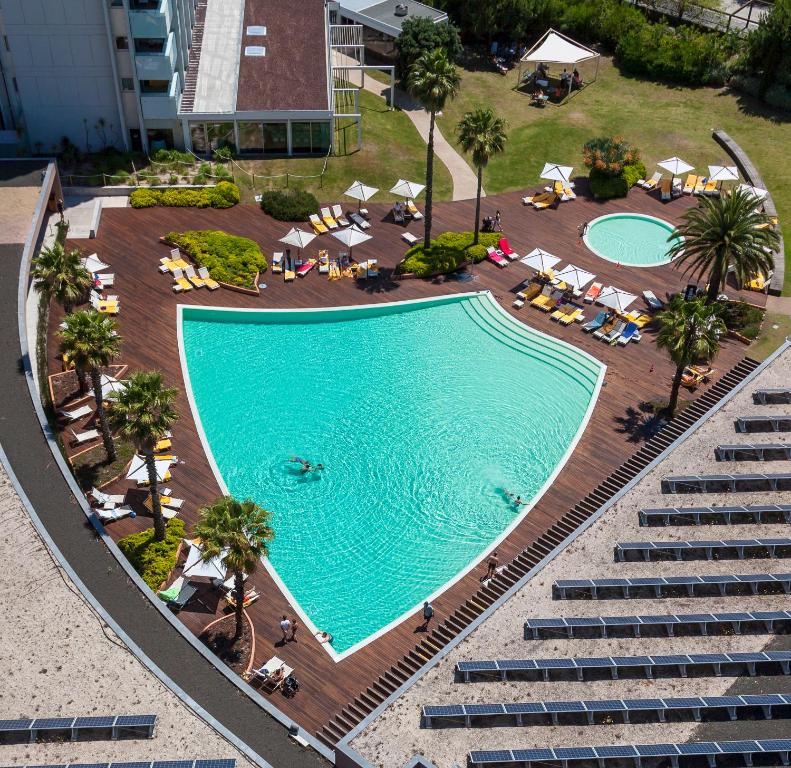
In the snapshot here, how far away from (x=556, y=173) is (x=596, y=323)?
617 inches

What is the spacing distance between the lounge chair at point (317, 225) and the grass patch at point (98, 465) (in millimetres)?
22784

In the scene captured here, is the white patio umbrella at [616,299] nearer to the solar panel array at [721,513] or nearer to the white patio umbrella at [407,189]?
the white patio umbrella at [407,189]

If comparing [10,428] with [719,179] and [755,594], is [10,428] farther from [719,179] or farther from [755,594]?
[719,179]

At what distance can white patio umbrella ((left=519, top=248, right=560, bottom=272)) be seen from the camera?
212 ft

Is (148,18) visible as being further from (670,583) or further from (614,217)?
(670,583)

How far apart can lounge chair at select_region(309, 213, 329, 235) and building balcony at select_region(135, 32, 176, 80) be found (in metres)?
14.3

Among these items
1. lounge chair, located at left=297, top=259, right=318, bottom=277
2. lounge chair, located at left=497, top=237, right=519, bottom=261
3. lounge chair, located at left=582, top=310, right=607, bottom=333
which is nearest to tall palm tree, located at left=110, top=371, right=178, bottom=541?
lounge chair, located at left=297, top=259, right=318, bottom=277

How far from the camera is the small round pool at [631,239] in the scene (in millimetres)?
67688

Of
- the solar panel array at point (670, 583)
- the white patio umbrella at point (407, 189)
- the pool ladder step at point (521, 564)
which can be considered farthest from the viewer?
the white patio umbrella at point (407, 189)

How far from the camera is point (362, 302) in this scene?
207 ft

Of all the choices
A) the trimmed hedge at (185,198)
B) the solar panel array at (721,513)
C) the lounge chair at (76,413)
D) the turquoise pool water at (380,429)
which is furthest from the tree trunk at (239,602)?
the trimmed hedge at (185,198)

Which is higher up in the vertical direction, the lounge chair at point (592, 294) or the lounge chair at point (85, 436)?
the lounge chair at point (592, 294)

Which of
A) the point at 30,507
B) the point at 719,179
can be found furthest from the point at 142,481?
the point at 719,179

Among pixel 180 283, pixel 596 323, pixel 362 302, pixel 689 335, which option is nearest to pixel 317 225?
pixel 362 302
